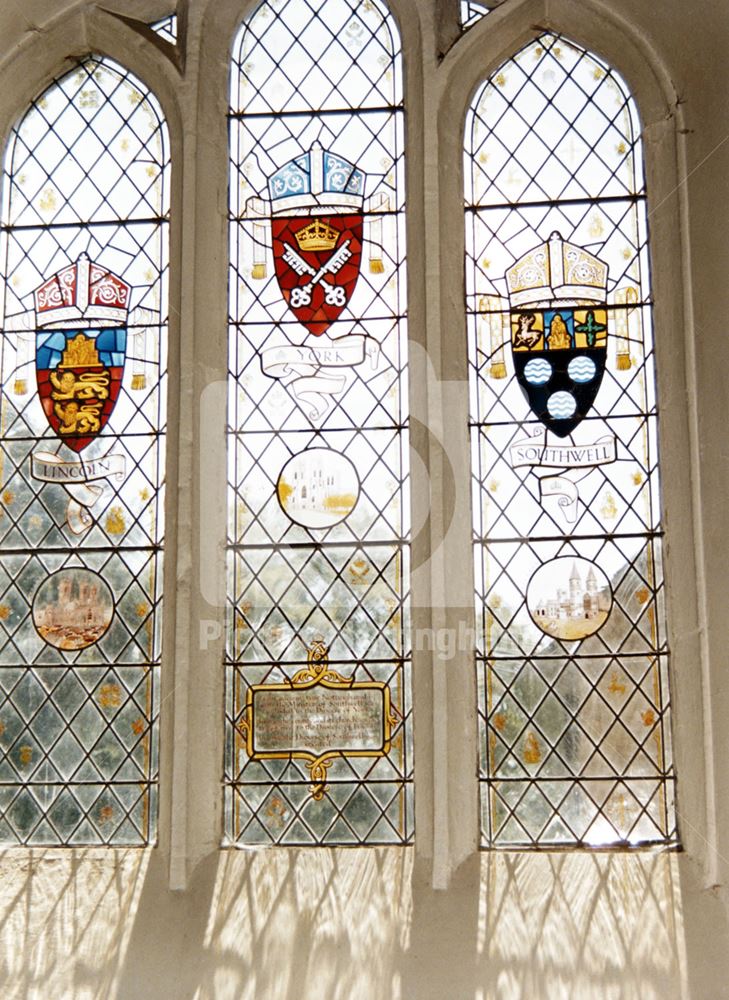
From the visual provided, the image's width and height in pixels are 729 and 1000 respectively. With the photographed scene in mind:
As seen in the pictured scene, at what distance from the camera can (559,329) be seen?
5477 millimetres

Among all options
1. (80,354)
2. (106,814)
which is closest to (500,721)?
(106,814)

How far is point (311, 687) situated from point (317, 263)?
1.64m

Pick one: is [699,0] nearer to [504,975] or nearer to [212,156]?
[212,156]

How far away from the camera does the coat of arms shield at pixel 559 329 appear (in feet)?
17.7

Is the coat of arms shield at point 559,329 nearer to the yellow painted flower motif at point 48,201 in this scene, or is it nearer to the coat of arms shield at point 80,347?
the coat of arms shield at point 80,347

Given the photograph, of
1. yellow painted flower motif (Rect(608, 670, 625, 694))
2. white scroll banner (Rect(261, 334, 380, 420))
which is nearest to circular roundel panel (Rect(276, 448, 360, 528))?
white scroll banner (Rect(261, 334, 380, 420))

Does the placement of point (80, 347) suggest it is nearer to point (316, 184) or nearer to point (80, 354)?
point (80, 354)

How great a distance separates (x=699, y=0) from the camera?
18.2 feet

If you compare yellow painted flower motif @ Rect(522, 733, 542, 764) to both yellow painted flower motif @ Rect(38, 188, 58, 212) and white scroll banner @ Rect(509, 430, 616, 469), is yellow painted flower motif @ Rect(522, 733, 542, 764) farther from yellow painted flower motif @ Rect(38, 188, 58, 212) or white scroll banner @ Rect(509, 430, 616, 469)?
yellow painted flower motif @ Rect(38, 188, 58, 212)

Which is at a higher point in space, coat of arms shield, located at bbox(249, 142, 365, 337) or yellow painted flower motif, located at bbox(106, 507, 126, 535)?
coat of arms shield, located at bbox(249, 142, 365, 337)

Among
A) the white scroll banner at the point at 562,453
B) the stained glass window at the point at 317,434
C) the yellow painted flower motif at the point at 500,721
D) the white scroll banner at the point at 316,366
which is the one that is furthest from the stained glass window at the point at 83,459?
the white scroll banner at the point at 562,453

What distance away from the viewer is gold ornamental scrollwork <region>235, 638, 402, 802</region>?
513 cm

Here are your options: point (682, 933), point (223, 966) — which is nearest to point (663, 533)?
point (682, 933)

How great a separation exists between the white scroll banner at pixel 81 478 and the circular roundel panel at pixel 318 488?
640mm
